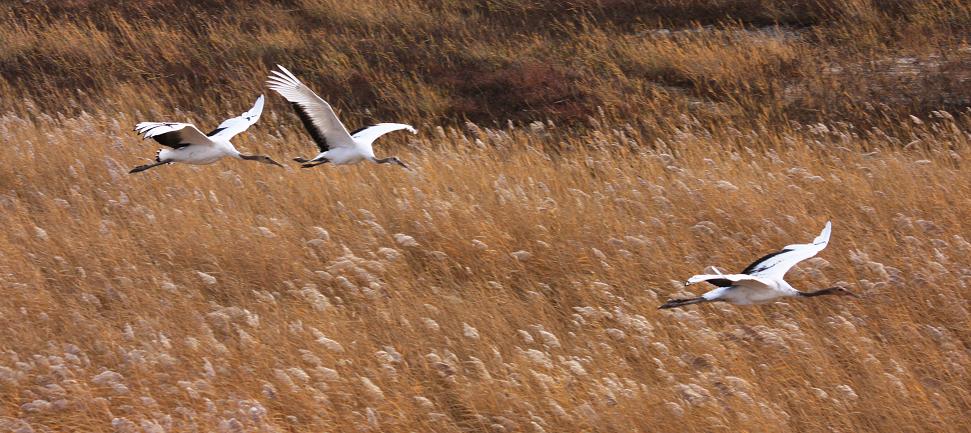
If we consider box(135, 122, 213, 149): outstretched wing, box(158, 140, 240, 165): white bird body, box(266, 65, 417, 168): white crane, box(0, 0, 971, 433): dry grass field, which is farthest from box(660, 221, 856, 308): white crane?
box(158, 140, 240, 165): white bird body

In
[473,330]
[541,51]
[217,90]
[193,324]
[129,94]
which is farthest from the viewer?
[541,51]

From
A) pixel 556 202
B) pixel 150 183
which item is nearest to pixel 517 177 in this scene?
pixel 556 202

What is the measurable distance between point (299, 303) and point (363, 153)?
2.11m

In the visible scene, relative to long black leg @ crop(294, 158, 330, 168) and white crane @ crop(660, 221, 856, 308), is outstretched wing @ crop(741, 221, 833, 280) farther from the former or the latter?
long black leg @ crop(294, 158, 330, 168)

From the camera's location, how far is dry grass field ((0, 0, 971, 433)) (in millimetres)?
4613

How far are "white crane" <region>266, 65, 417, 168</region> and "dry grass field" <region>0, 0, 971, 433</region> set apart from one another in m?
0.23

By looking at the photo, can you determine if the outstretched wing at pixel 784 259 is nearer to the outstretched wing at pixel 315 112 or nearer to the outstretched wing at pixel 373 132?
the outstretched wing at pixel 315 112

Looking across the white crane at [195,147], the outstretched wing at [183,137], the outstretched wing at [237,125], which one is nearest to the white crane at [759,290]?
the outstretched wing at [183,137]

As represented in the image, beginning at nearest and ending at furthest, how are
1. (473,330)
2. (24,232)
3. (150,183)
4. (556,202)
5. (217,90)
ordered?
(473,330)
(24,232)
(556,202)
(150,183)
(217,90)

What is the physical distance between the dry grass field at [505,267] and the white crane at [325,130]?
0.74 ft

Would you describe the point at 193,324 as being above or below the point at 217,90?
above

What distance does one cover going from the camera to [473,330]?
493 cm

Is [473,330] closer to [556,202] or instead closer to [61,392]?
[61,392]

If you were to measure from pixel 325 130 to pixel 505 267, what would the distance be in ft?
6.17
